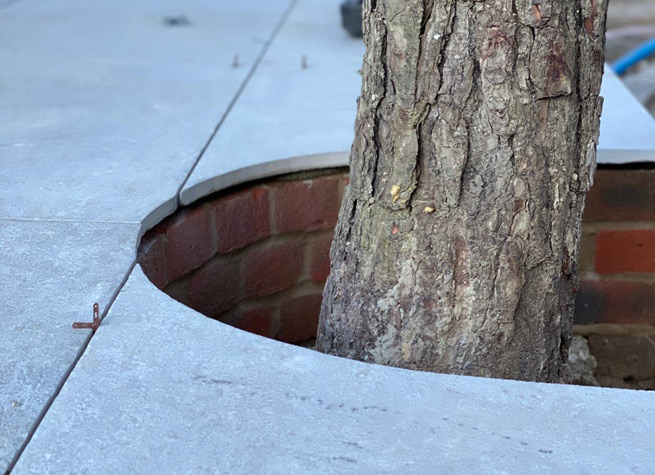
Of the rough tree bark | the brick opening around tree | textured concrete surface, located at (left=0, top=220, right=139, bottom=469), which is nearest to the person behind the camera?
textured concrete surface, located at (left=0, top=220, right=139, bottom=469)

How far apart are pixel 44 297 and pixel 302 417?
61cm

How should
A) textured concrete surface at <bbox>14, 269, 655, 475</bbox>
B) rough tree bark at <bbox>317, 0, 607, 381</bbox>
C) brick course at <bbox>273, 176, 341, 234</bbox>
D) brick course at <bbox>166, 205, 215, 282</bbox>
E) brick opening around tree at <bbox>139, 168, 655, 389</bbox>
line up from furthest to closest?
1. brick course at <bbox>273, 176, 341, 234</bbox>
2. brick opening around tree at <bbox>139, 168, 655, 389</bbox>
3. brick course at <bbox>166, 205, 215, 282</bbox>
4. rough tree bark at <bbox>317, 0, 607, 381</bbox>
5. textured concrete surface at <bbox>14, 269, 655, 475</bbox>

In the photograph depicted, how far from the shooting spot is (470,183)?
4.86 ft

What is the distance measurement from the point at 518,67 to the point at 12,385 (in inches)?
37.5

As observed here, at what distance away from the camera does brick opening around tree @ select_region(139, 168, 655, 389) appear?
2162 millimetres

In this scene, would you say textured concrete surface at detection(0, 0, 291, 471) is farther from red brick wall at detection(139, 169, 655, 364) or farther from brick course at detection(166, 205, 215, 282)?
red brick wall at detection(139, 169, 655, 364)

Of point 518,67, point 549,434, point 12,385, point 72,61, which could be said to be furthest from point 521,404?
point 72,61

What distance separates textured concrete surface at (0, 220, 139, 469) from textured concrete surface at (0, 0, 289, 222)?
98 mm

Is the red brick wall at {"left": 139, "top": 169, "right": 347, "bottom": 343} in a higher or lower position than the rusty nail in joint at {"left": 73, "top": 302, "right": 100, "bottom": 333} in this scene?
lower

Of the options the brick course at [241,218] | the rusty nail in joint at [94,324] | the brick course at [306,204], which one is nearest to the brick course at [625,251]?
the brick course at [306,204]

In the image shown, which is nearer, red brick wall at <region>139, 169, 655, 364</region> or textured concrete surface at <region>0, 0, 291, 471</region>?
textured concrete surface at <region>0, 0, 291, 471</region>

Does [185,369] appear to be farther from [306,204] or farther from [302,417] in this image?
[306,204]

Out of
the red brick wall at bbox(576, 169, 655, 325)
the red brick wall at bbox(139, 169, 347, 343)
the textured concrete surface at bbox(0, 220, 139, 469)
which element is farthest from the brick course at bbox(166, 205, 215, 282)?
the red brick wall at bbox(576, 169, 655, 325)

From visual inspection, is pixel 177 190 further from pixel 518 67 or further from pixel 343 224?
pixel 518 67
